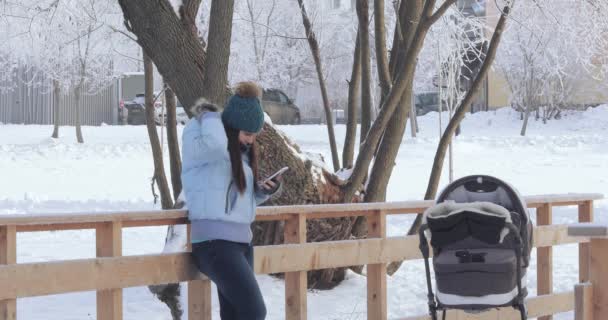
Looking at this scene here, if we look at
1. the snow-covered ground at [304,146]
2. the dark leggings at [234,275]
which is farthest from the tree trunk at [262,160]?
the dark leggings at [234,275]

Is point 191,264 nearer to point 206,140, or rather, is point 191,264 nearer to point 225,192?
point 225,192

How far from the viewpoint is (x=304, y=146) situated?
30406mm

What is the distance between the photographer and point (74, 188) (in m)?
20.5

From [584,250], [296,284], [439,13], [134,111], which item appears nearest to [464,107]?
[439,13]

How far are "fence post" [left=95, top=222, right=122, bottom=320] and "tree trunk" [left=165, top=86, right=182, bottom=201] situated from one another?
5393 mm

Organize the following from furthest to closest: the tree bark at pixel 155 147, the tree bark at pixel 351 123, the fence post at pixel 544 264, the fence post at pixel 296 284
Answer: the tree bark at pixel 351 123
the tree bark at pixel 155 147
the fence post at pixel 544 264
the fence post at pixel 296 284

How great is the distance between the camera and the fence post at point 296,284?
6.45 metres

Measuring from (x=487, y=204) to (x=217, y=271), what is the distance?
1.55 meters

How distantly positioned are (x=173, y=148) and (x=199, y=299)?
5.50 metres

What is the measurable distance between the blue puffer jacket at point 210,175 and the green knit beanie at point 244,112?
0.21 feet

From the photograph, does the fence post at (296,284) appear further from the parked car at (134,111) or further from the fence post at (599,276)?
the parked car at (134,111)

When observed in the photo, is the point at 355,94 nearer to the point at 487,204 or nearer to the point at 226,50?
the point at 226,50

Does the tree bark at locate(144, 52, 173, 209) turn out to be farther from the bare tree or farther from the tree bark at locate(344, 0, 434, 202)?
the tree bark at locate(344, 0, 434, 202)

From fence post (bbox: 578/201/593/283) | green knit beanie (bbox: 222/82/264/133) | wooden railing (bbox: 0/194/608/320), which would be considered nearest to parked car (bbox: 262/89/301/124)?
fence post (bbox: 578/201/593/283)
